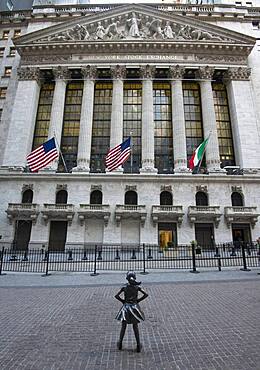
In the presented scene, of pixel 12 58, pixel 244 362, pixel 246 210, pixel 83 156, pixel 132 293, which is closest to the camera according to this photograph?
pixel 244 362

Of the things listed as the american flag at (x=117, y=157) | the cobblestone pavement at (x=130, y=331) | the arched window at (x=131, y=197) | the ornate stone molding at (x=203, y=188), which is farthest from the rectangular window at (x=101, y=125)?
the cobblestone pavement at (x=130, y=331)

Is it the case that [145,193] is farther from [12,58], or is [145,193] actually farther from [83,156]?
[12,58]

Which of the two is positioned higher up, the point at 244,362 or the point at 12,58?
the point at 12,58

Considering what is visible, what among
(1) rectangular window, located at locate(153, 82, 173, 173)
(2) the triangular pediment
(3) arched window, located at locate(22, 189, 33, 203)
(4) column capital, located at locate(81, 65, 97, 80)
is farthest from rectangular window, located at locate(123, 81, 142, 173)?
(3) arched window, located at locate(22, 189, 33, 203)

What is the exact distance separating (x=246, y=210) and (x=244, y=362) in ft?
78.2

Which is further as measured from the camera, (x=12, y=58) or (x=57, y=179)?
(x=12, y=58)

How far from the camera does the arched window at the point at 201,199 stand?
2684 centimetres

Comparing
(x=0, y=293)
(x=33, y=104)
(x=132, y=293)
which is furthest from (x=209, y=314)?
(x=33, y=104)

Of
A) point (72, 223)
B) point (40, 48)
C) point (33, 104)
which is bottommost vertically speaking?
point (72, 223)

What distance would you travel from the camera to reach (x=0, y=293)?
30.8 feet

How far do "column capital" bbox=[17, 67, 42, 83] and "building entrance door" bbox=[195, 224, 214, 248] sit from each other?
92.7ft

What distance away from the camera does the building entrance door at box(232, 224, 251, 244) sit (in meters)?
26.0

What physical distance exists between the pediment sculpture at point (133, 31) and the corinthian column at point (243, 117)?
551cm

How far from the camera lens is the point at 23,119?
3002cm
